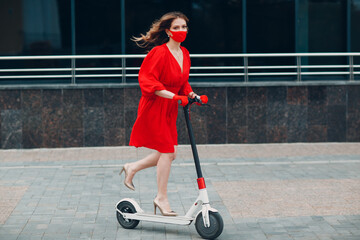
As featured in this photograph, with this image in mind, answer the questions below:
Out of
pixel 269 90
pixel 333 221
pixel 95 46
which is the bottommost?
pixel 333 221

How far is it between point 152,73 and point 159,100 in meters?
0.29

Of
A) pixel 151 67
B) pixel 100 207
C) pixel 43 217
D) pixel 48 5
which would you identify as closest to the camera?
pixel 151 67

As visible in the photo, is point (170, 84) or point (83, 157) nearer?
point (170, 84)

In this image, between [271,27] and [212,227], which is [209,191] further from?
[271,27]

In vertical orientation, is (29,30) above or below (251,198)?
above

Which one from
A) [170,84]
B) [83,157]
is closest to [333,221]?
[170,84]

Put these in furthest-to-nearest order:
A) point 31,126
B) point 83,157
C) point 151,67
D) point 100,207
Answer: point 31,126, point 83,157, point 100,207, point 151,67

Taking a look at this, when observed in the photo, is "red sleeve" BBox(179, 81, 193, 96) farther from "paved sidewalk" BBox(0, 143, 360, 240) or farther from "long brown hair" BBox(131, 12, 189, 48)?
"paved sidewalk" BBox(0, 143, 360, 240)

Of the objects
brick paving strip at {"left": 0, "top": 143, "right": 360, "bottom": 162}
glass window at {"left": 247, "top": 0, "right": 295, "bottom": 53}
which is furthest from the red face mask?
glass window at {"left": 247, "top": 0, "right": 295, "bottom": 53}

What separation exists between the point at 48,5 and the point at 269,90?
15.9 feet

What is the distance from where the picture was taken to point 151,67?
6.19 metres

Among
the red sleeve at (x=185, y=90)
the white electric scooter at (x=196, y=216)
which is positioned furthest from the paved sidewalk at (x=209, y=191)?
the red sleeve at (x=185, y=90)

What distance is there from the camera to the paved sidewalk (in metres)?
6.27

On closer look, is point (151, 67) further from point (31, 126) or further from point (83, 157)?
point (31, 126)
